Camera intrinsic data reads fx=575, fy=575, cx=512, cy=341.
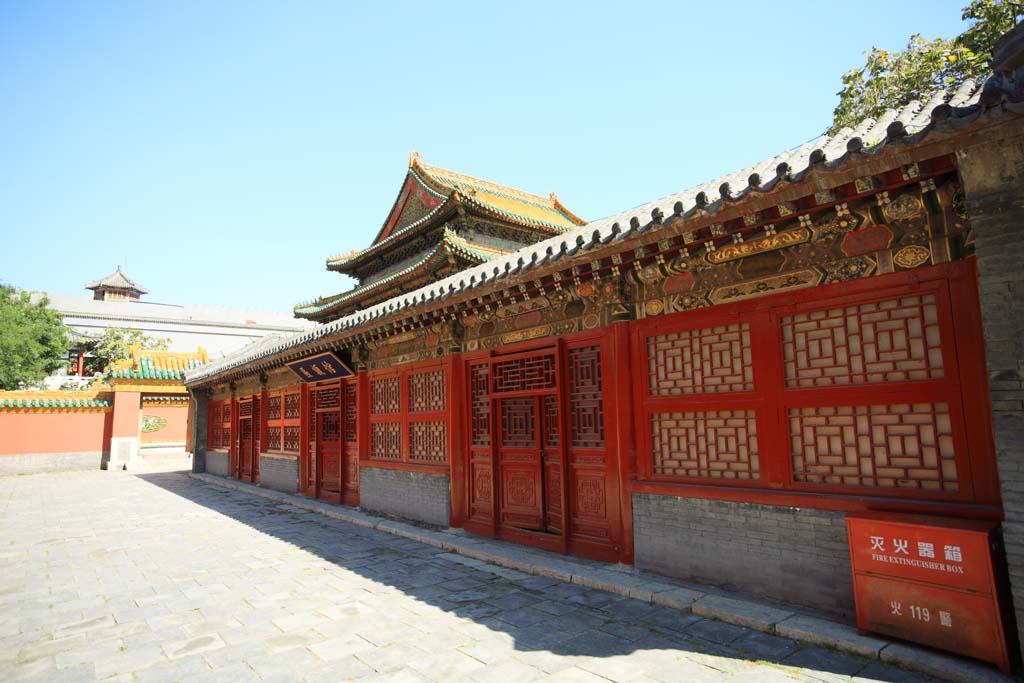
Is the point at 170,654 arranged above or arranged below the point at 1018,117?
below

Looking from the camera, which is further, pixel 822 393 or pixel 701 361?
pixel 701 361

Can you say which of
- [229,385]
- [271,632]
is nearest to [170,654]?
[271,632]

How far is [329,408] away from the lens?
11586 mm

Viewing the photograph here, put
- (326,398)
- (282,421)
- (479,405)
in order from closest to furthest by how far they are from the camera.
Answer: (479,405) < (326,398) < (282,421)

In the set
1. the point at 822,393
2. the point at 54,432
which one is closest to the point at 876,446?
the point at 822,393

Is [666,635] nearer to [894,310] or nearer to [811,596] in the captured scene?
[811,596]

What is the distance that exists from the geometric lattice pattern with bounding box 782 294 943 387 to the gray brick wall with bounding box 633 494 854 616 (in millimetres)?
1060

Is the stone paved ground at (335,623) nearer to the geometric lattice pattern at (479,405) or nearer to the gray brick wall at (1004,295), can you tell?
the gray brick wall at (1004,295)

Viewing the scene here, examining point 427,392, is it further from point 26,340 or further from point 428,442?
point 26,340

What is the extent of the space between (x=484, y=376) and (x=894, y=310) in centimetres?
484

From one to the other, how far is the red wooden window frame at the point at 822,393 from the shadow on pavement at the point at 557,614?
3.58 ft

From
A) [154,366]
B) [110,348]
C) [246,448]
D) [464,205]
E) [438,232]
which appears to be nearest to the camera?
[464,205]

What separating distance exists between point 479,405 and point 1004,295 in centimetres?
565

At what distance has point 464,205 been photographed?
1338 cm
